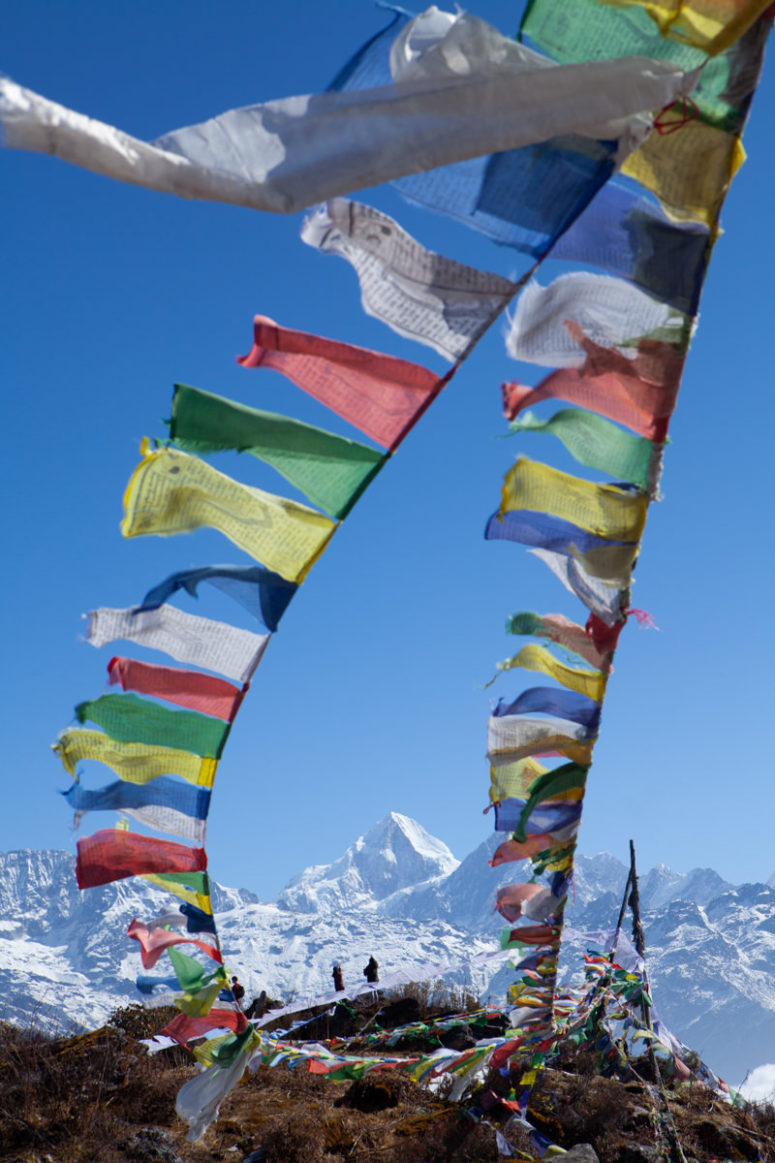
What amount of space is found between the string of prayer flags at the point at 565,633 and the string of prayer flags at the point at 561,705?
0.33 metres

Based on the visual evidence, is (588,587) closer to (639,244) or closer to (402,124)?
(639,244)

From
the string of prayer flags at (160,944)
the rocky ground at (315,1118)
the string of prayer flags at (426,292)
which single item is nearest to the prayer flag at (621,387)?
the string of prayer flags at (426,292)

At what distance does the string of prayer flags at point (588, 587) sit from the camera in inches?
214

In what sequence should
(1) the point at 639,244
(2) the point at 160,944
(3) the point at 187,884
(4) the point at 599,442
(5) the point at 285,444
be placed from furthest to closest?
(2) the point at 160,944 < (3) the point at 187,884 < (4) the point at 599,442 < (5) the point at 285,444 < (1) the point at 639,244

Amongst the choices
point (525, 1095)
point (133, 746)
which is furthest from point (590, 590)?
point (525, 1095)

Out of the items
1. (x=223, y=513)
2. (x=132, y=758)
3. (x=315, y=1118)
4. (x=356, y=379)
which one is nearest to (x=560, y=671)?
(x=132, y=758)

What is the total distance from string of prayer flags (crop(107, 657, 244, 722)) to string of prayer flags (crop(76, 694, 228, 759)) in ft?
0.24

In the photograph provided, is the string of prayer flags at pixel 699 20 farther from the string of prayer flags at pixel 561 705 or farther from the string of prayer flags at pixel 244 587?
the string of prayer flags at pixel 561 705

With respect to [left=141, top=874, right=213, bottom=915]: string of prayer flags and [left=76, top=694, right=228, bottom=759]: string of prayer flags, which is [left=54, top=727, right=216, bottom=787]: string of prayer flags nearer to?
[left=76, top=694, right=228, bottom=759]: string of prayer flags

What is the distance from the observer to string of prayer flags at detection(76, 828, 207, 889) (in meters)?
5.52

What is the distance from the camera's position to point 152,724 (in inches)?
203

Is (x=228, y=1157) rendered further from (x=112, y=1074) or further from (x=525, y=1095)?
(x=525, y=1095)

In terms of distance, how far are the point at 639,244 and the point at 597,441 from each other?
1061mm

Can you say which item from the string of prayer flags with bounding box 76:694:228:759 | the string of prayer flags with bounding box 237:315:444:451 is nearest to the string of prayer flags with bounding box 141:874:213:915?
the string of prayer flags with bounding box 76:694:228:759
